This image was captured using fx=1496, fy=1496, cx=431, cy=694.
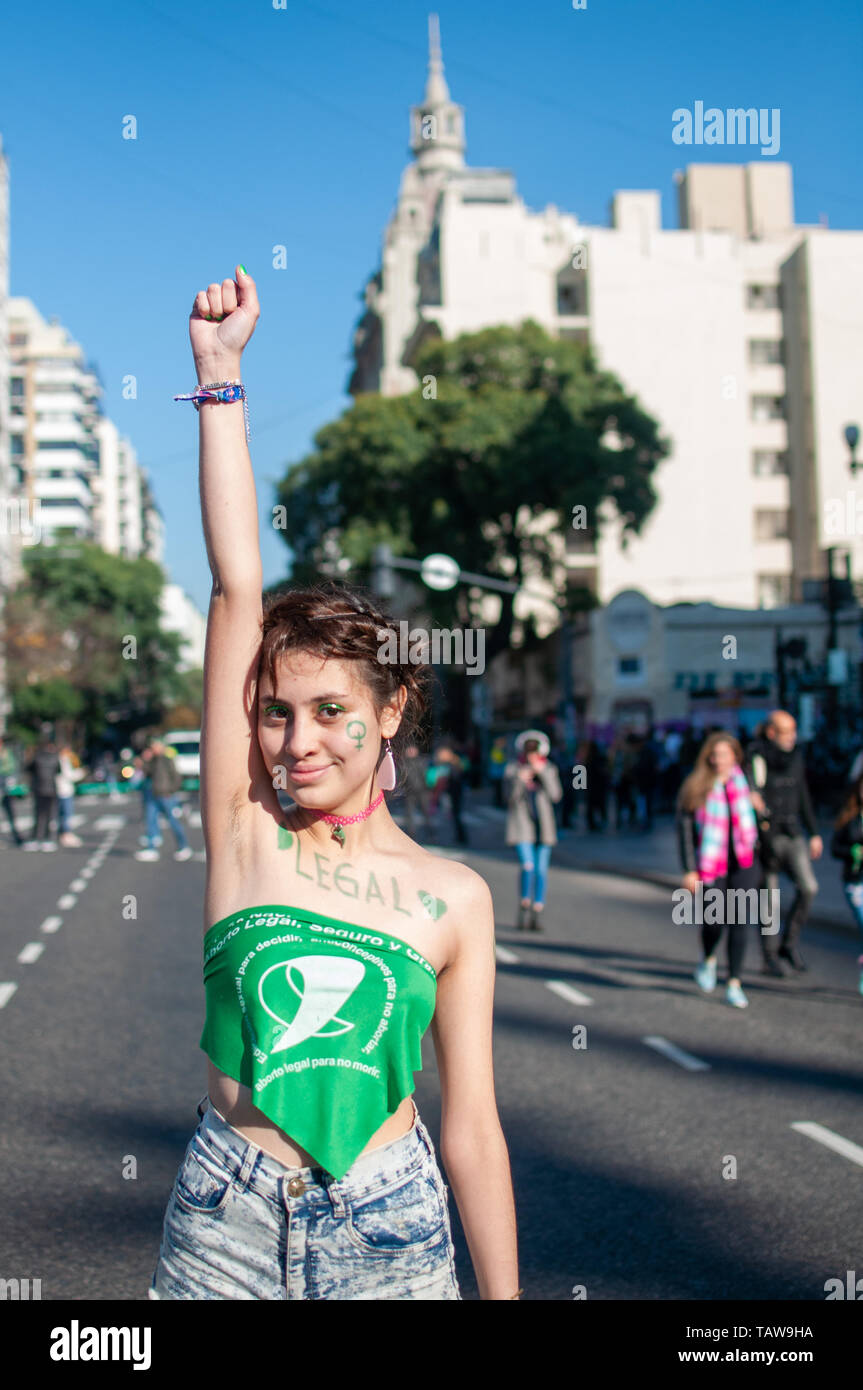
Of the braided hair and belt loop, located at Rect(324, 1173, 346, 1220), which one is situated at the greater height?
the braided hair

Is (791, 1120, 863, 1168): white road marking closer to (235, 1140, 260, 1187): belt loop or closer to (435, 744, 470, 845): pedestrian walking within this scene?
(235, 1140, 260, 1187): belt loop

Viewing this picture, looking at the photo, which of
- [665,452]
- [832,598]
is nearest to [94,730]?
[665,452]

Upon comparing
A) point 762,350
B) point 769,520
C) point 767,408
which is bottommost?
point 769,520

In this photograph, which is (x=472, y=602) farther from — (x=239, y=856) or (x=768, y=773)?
(x=239, y=856)

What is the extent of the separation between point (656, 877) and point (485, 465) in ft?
87.2

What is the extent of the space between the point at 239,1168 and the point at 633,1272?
116 inches

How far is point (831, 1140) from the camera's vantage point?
246 inches

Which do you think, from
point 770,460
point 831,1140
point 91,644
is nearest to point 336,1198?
point 831,1140

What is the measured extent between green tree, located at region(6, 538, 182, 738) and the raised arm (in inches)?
2734

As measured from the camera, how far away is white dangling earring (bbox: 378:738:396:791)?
2213mm

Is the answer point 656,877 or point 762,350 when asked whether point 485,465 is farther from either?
point 656,877

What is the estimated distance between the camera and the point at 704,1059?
8.02 metres

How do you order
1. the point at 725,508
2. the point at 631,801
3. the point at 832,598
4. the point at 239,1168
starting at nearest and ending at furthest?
the point at 239,1168 < the point at 832,598 < the point at 631,801 < the point at 725,508

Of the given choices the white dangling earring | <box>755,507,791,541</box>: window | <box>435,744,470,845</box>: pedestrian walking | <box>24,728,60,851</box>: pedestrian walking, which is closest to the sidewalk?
<box>435,744,470,845</box>: pedestrian walking
